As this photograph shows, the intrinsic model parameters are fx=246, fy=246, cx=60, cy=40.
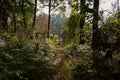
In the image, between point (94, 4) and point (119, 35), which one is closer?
point (119, 35)

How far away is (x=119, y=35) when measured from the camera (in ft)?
30.0

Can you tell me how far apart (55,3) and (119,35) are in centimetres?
2286

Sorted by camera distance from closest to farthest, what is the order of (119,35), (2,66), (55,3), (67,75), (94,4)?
(2,66) < (119,35) < (67,75) < (94,4) < (55,3)

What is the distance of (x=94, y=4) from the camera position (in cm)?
1146

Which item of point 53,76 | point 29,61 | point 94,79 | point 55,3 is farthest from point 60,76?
point 55,3

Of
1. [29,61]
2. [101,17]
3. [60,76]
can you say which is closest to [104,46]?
[101,17]

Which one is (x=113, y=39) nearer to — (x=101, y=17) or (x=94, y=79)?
(x=101, y=17)

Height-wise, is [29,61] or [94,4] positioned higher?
[94,4]

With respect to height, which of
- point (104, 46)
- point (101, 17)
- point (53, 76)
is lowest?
point (53, 76)

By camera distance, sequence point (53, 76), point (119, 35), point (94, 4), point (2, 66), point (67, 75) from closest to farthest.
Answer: point (2, 66) < point (119, 35) < point (67, 75) < point (53, 76) < point (94, 4)

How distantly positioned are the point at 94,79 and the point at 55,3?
23.7m

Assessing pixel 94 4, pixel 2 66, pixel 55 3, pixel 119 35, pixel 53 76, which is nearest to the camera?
pixel 2 66

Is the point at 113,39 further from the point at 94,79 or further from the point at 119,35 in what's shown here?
the point at 94,79

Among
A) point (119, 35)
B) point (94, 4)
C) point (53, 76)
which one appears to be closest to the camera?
point (119, 35)
